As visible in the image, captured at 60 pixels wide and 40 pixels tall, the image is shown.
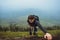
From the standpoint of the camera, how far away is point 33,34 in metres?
1.38

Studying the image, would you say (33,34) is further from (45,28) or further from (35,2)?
(35,2)

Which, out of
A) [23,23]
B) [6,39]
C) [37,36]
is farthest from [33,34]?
[6,39]

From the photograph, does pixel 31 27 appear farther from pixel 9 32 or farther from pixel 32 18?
pixel 9 32

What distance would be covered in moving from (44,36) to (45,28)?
82mm

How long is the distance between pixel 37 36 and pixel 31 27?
11 cm

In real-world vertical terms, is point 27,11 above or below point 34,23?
above

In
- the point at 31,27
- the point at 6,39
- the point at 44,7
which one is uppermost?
the point at 44,7

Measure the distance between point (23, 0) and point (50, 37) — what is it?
1.54 ft

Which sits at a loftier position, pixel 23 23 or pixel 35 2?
pixel 35 2

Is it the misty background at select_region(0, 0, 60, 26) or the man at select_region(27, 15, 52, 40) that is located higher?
the misty background at select_region(0, 0, 60, 26)

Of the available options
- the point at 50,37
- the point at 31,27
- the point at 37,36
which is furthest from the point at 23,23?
the point at 50,37

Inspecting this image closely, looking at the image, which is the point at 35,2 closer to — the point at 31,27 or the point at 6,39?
the point at 31,27

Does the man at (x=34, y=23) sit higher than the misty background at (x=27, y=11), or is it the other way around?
the misty background at (x=27, y=11)

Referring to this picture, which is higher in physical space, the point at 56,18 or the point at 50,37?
the point at 56,18
